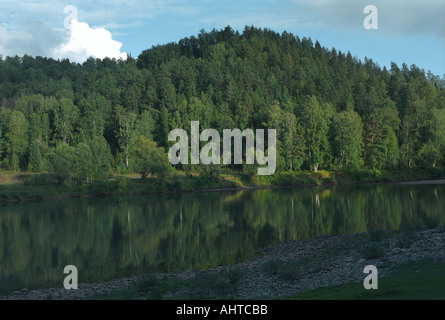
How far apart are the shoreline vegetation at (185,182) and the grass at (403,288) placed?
56.1 metres

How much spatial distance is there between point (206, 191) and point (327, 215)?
3434cm

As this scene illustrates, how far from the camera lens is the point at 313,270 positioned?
Answer: 17203mm

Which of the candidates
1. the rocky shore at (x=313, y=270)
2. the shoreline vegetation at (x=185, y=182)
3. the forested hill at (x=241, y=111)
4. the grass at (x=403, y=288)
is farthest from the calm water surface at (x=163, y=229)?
the forested hill at (x=241, y=111)

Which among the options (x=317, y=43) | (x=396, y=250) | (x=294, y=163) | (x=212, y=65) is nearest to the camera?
(x=396, y=250)

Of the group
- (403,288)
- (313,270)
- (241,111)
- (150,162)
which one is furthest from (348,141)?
(403,288)

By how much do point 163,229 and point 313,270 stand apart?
19298 mm

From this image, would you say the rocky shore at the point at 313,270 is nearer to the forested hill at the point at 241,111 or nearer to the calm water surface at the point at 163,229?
the calm water surface at the point at 163,229

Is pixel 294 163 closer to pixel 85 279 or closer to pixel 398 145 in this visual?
pixel 398 145

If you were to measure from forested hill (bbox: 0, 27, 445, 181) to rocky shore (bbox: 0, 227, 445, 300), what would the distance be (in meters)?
51.3

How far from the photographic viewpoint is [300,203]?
4794 centimetres

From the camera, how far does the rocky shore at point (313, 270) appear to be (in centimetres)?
1471

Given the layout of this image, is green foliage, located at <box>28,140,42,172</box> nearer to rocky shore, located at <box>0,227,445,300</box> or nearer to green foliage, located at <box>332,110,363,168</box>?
green foliage, located at <box>332,110,363,168</box>

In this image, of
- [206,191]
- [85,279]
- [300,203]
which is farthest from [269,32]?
[85,279]

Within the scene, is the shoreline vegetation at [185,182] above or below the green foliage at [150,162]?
below
